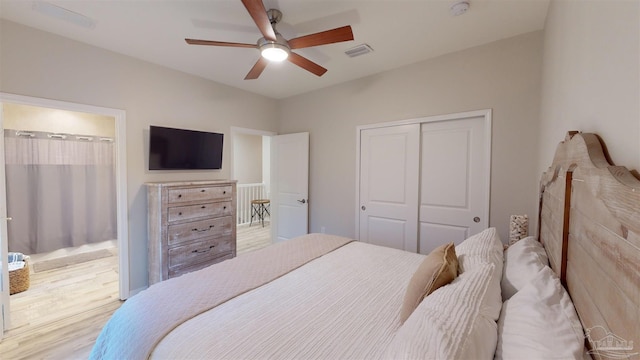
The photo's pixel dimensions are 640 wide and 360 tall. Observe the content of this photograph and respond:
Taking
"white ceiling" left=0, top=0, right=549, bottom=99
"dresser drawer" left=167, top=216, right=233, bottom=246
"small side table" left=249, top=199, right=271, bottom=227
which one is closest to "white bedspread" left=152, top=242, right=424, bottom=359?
"dresser drawer" left=167, top=216, right=233, bottom=246

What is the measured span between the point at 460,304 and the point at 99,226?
5265 millimetres

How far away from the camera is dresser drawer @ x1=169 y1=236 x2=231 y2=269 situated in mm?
2736

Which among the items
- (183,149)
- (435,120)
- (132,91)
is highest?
(132,91)

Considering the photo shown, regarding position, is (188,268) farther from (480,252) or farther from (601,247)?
(601,247)

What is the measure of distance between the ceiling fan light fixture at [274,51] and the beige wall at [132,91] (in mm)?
1657

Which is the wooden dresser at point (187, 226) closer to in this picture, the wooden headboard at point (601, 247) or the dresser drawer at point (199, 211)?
the dresser drawer at point (199, 211)

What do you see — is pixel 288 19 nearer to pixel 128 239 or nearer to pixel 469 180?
pixel 469 180

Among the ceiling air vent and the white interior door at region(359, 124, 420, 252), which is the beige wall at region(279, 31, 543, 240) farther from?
the ceiling air vent

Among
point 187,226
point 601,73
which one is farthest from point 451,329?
point 187,226

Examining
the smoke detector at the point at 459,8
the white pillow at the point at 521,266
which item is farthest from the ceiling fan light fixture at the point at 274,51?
the white pillow at the point at 521,266

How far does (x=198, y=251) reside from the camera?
9.55 feet

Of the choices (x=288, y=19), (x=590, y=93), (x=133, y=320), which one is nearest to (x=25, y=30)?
(x=288, y=19)

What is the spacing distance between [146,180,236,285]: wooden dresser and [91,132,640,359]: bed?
1.37 metres

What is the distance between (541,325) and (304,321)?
875mm
